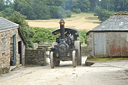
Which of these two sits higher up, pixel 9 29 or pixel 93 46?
pixel 9 29

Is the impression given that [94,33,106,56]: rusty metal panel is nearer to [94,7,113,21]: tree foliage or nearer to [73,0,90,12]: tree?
[73,0,90,12]: tree

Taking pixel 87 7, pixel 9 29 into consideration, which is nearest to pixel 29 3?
pixel 87 7

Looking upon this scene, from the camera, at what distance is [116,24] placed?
26.6 m

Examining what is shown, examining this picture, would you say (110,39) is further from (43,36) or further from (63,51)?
(43,36)

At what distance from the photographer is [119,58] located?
2589 centimetres

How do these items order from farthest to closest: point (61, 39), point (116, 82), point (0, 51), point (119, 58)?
point (119, 58) → point (61, 39) → point (0, 51) → point (116, 82)

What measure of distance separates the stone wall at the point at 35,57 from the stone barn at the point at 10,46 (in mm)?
617

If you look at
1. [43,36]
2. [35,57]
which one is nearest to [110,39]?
[35,57]

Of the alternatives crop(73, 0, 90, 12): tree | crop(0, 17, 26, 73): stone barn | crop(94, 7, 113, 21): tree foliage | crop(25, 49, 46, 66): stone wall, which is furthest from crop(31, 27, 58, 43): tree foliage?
crop(0, 17, 26, 73): stone barn

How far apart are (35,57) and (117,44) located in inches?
272

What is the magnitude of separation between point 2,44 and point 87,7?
51752mm

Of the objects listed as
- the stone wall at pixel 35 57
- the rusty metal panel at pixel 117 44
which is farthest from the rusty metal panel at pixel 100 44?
the stone wall at pixel 35 57

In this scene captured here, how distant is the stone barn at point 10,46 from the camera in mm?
20922

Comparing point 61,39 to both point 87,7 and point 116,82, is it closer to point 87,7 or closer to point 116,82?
point 116,82
